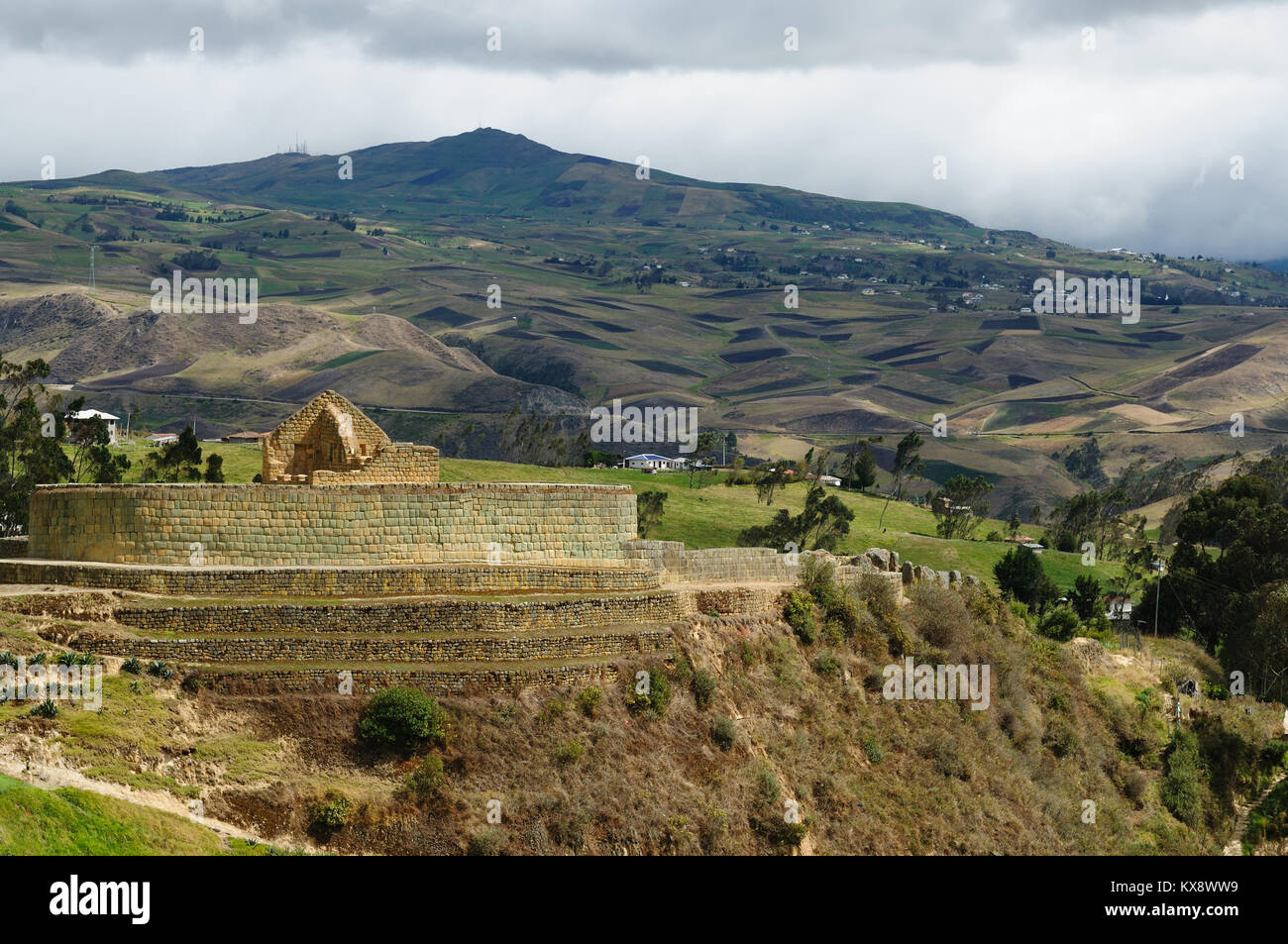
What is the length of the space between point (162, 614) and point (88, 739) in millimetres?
4204

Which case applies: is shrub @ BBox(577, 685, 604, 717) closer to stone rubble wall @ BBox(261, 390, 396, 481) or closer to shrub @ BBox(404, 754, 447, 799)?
shrub @ BBox(404, 754, 447, 799)

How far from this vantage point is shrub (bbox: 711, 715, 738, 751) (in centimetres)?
3167

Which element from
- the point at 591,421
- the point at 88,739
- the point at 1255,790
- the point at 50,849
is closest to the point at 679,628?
the point at 88,739

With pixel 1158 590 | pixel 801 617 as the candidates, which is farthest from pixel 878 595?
pixel 1158 590

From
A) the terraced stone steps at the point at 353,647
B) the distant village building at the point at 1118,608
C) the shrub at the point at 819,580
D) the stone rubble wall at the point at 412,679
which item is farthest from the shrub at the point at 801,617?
the distant village building at the point at 1118,608

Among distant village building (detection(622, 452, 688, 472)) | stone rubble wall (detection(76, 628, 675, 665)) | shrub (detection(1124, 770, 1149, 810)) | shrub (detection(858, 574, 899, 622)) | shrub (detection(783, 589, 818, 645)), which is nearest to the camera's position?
stone rubble wall (detection(76, 628, 675, 665))

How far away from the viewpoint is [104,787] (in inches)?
960

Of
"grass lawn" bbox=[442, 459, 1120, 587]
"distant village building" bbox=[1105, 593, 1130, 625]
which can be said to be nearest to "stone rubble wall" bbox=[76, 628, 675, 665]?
"grass lawn" bbox=[442, 459, 1120, 587]

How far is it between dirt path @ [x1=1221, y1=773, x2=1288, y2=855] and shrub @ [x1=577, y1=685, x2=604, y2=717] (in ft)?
72.1

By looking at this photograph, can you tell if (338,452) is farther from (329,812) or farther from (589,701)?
(329,812)

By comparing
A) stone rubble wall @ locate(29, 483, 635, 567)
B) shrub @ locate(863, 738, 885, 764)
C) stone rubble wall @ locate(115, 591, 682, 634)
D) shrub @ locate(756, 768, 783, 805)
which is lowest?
shrub @ locate(863, 738, 885, 764)

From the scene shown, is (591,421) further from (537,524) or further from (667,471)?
(537,524)

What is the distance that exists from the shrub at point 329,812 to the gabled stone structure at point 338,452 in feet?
36.8

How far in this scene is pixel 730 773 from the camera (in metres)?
31.0
